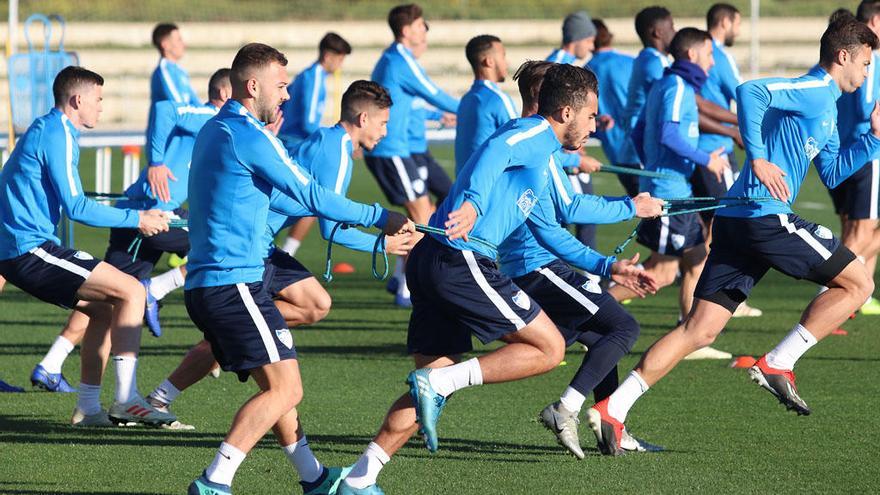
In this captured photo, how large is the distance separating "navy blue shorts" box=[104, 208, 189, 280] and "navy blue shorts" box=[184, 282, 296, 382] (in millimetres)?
3223

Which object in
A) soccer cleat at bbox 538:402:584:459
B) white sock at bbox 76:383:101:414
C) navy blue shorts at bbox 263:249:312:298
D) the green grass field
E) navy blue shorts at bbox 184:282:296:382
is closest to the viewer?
navy blue shorts at bbox 184:282:296:382

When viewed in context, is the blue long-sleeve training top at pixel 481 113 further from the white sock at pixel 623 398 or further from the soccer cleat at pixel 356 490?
the soccer cleat at pixel 356 490

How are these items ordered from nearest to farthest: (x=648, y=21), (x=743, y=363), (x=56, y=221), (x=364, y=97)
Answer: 1. (x=56, y=221)
2. (x=364, y=97)
3. (x=743, y=363)
4. (x=648, y=21)

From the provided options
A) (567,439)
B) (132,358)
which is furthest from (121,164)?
(567,439)

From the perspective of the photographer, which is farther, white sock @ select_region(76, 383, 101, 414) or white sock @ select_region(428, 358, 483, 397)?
white sock @ select_region(76, 383, 101, 414)

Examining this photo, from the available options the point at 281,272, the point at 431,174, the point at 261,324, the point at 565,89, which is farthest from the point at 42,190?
the point at 431,174

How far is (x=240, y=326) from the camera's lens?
19.2 ft

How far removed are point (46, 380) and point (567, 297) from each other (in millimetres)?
3425

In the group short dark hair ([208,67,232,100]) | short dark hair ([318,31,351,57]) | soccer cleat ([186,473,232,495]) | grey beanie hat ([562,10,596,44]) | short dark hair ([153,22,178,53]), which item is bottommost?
soccer cleat ([186,473,232,495])

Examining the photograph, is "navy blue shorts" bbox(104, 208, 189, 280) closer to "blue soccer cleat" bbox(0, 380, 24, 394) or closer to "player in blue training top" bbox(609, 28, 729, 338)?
"blue soccer cleat" bbox(0, 380, 24, 394)

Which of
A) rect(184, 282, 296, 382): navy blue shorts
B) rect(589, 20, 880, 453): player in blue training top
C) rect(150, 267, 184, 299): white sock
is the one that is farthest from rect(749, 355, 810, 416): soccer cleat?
rect(150, 267, 184, 299): white sock

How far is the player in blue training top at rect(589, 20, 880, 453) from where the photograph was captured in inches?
285

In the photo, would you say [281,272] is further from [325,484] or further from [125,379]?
[325,484]

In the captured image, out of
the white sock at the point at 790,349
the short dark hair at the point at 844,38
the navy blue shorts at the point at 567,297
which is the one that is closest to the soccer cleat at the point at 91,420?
the navy blue shorts at the point at 567,297
